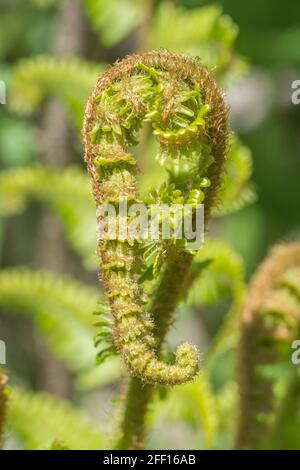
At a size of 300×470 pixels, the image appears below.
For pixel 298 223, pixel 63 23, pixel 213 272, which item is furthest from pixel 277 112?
pixel 213 272

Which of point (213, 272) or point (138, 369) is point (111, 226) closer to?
point (138, 369)

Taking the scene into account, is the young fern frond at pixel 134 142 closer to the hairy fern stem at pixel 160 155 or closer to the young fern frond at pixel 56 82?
the hairy fern stem at pixel 160 155

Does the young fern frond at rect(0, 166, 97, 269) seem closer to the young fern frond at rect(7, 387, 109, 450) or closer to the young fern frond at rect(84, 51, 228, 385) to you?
the young fern frond at rect(7, 387, 109, 450)

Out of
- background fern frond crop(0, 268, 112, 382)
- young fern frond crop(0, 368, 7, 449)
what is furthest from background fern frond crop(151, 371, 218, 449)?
young fern frond crop(0, 368, 7, 449)

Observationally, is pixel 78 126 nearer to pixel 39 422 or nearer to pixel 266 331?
pixel 39 422

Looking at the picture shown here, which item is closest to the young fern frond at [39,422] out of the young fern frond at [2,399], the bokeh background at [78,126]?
the bokeh background at [78,126]
